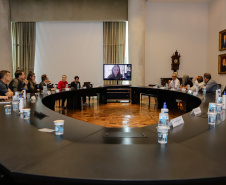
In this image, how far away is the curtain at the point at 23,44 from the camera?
10109 millimetres

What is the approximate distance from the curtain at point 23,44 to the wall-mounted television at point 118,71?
3.48m

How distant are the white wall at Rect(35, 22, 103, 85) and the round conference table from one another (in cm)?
845

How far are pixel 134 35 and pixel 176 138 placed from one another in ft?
26.6

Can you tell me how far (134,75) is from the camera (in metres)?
9.58

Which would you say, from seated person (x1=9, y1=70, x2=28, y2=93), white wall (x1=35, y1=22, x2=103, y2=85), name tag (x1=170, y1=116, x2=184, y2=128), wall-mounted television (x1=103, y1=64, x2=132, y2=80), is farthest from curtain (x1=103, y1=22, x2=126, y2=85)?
name tag (x1=170, y1=116, x2=184, y2=128)

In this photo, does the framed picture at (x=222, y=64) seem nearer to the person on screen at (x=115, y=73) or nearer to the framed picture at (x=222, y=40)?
the framed picture at (x=222, y=40)

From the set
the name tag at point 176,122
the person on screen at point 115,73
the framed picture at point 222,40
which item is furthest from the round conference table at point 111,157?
the framed picture at point 222,40

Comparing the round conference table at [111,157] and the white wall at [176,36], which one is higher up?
the white wall at [176,36]

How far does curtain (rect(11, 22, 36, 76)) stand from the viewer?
398 inches

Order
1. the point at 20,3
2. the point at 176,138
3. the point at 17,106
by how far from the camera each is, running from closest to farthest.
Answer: the point at 176,138
the point at 17,106
the point at 20,3

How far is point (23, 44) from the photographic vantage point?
33.3 ft

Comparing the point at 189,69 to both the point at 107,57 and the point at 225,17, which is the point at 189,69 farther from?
the point at 107,57

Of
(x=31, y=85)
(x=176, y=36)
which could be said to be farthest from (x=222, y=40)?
(x=31, y=85)

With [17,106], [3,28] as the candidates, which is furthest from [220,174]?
[3,28]
